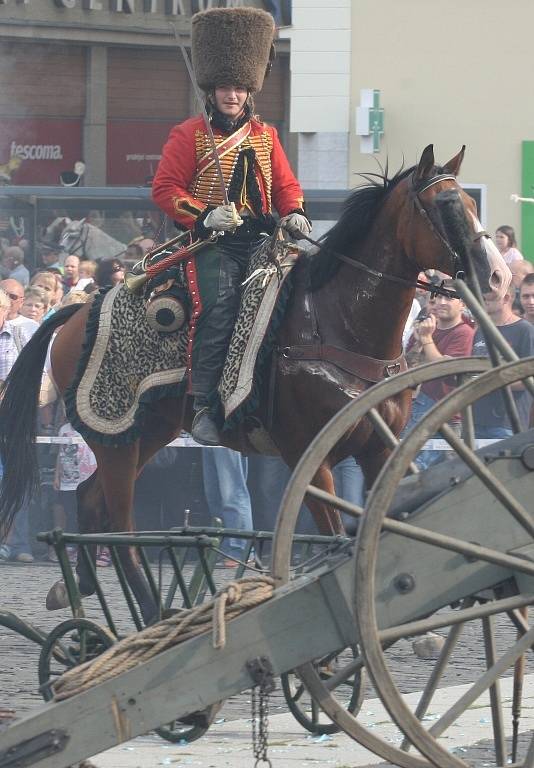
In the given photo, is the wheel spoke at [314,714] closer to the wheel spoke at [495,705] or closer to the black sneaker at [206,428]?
the wheel spoke at [495,705]

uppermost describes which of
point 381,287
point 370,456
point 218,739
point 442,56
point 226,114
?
point 442,56

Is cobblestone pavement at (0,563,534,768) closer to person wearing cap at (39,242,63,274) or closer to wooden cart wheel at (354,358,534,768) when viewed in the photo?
wooden cart wheel at (354,358,534,768)

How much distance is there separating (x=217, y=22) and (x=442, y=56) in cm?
1255

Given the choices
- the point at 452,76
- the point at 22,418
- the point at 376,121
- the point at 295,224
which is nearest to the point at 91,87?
the point at 376,121

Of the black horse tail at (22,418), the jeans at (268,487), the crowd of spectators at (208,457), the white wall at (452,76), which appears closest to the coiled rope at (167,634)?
the black horse tail at (22,418)

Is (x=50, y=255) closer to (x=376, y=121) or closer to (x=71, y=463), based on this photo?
(x=71, y=463)

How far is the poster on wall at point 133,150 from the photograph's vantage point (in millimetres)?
22797

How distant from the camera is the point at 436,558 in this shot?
4.23 meters

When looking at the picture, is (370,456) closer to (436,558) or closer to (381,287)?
(381,287)

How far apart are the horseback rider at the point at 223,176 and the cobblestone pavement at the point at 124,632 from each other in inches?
52.2

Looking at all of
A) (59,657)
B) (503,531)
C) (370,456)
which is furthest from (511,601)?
(370,456)

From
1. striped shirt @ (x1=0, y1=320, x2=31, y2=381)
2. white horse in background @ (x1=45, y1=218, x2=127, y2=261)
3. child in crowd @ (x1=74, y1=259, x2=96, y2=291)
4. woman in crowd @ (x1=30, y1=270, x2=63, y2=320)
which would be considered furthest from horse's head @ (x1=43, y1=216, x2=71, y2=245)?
striped shirt @ (x1=0, y1=320, x2=31, y2=381)

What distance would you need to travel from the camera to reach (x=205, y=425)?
820cm

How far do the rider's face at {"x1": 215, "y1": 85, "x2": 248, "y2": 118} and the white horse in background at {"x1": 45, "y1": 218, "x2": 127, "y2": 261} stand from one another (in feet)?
20.5
